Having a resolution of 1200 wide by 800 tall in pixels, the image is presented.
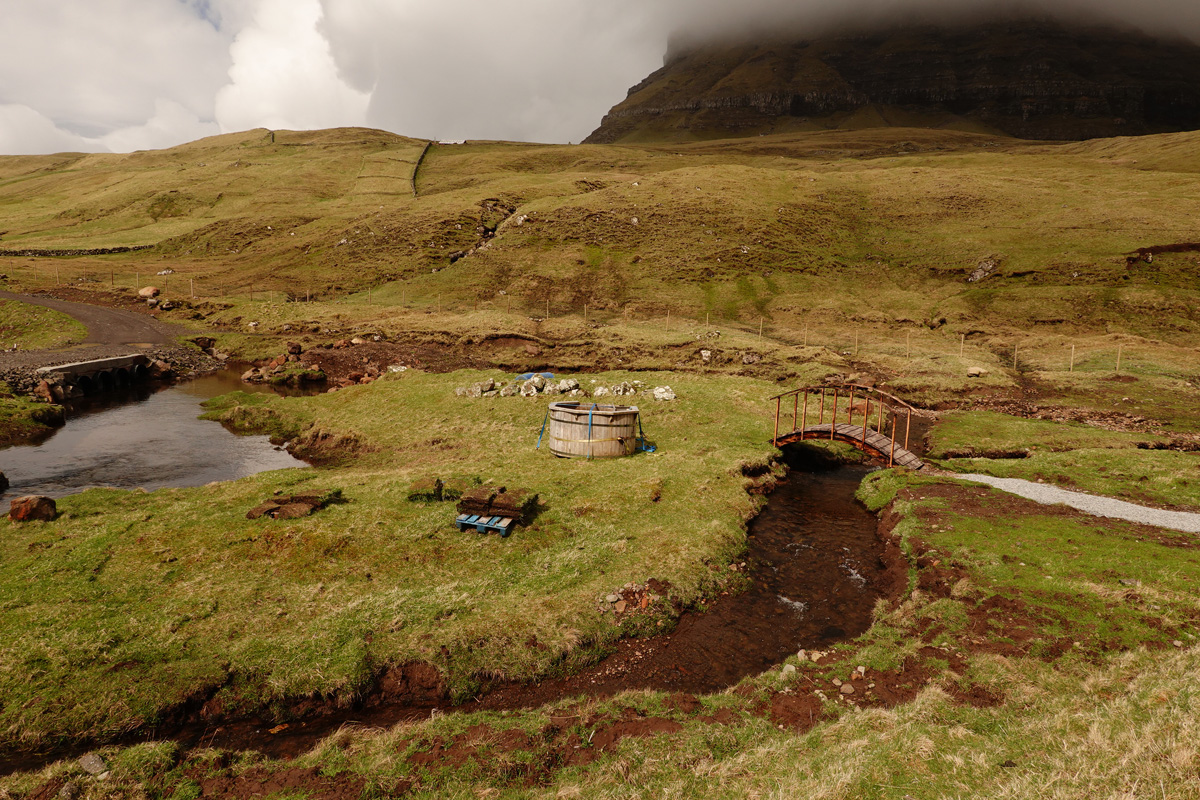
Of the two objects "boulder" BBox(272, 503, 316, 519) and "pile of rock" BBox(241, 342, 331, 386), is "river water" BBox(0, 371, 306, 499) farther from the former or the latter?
"boulder" BBox(272, 503, 316, 519)

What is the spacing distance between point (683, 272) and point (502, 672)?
83672 mm

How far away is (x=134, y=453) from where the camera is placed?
104ft

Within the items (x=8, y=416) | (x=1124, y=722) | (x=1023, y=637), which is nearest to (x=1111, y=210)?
(x=1023, y=637)

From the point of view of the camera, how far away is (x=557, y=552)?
18.7 meters

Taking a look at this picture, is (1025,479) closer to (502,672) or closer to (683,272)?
(502,672)

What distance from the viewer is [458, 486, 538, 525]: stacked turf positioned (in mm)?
19906

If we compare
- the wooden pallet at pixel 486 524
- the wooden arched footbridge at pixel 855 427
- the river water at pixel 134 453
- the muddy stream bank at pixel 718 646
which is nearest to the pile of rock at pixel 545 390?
the wooden arched footbridge at pixel 855 427

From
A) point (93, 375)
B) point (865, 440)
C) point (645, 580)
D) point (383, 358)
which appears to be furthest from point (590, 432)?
point (93, 375)

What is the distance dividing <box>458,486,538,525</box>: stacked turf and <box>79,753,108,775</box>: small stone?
11.3 metres

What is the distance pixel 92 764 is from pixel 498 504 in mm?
11866

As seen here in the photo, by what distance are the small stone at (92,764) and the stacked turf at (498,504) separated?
11.3 metres

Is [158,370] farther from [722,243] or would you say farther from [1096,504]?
[722,243]

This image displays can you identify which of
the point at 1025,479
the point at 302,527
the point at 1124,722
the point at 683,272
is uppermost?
the point at 683,272

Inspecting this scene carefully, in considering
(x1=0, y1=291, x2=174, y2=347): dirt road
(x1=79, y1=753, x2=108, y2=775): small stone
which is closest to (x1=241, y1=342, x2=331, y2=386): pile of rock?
(x1=0, y1=291, x2=174, y2=347): dirt road
